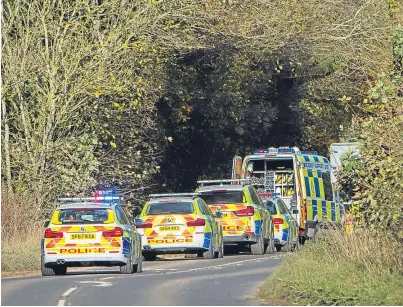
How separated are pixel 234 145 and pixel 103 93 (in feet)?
37.0

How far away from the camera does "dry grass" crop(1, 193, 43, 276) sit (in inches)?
1022

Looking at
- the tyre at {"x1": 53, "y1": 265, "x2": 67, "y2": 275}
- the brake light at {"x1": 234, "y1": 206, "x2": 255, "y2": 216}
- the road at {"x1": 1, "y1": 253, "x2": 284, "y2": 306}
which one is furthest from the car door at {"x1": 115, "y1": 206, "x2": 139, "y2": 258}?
the brake light at {"x1": 234, "y1": 206, "x2": 255, "y2": 216}

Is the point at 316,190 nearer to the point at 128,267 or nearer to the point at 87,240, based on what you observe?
the point at 128,267

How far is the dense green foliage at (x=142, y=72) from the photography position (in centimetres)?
3266

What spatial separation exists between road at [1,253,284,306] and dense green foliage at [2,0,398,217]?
5.92m

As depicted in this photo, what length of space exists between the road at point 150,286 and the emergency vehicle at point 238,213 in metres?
3.53

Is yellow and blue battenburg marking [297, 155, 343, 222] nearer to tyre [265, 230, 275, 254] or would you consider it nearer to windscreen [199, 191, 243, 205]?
tyre [265, 230, 275, 254]

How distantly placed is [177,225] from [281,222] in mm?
6124

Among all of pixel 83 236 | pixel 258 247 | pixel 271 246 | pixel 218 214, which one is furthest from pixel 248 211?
pixel 83 236

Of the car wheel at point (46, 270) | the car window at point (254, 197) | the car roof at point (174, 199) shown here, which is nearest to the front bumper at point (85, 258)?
the car wheel at point (46, 270)

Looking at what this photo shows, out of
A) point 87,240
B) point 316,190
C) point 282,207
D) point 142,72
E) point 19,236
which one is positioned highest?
point 142,72

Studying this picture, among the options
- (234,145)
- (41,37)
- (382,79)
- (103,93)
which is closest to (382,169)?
(382,79)

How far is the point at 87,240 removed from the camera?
24.0m

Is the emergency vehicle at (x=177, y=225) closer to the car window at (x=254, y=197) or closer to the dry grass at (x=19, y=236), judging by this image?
the dry grass at (x=19, y=236)
